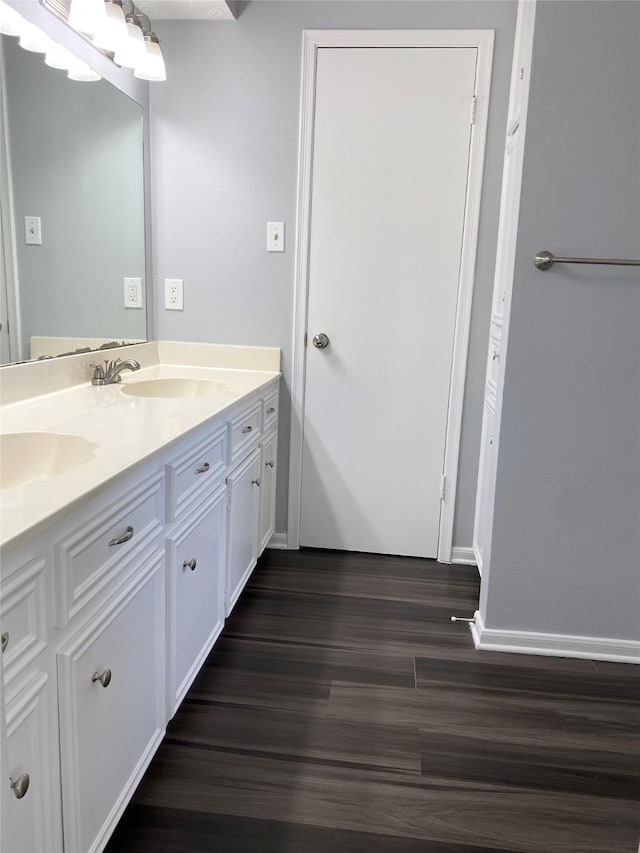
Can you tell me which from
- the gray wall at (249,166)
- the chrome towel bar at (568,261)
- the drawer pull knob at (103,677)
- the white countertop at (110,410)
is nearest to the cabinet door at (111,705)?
the drawer pull knob at (103,677)

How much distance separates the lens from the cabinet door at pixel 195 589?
1.56 metres

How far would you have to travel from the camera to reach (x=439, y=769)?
157 centimetres

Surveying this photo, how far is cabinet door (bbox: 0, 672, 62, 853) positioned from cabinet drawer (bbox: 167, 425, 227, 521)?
579 mm

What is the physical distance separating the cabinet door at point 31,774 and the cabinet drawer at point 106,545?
124 millimetres

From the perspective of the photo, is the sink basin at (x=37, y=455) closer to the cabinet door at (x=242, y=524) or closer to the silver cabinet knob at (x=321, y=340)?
the cabinet door at (x=242, y=524)

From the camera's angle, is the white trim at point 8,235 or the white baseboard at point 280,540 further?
the white baseboard at point 280,540

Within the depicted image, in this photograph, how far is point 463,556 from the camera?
9.31 ft

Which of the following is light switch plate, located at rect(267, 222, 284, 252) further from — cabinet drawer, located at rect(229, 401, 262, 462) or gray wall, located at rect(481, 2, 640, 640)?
gray wall, located at rect(481, 2, 640, 640)

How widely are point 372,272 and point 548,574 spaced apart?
4.49 feet

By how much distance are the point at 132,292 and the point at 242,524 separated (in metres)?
1.07

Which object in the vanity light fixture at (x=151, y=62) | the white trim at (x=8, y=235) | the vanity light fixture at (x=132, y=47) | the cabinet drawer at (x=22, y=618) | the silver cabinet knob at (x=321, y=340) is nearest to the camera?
the cabinet drawer at (x=22, y=618)

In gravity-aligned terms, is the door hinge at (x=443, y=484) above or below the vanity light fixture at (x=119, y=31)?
below

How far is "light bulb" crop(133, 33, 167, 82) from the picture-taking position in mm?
2223

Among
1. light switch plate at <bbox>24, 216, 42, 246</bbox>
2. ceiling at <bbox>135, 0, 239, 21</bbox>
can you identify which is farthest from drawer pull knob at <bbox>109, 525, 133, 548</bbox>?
ceiling at <bbox>135, 0, 239, 21</bbox>
